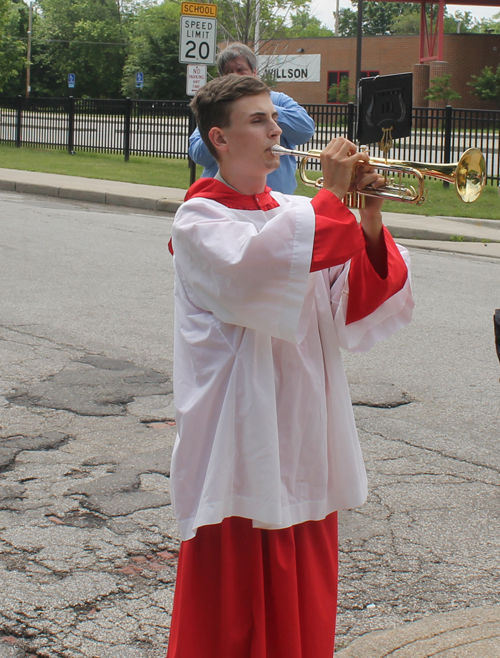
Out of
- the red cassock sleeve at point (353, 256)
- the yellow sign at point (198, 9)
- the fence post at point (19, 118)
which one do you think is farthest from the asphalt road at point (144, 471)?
the fence post at point (19, 118)

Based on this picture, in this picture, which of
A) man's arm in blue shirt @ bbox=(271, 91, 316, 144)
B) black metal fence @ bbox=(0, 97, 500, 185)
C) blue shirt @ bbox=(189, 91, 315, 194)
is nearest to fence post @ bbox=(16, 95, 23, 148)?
black metal fence @ bbox=(0, 97, 500, 185)

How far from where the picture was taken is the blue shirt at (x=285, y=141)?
4.91 meters

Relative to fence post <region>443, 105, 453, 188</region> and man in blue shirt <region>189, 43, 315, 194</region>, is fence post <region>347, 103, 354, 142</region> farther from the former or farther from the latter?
man in blue shirt <region>189, 43, 315, 194</region>

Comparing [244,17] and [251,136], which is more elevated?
[244,17]

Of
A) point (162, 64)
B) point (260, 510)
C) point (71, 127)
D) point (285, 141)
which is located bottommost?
point (260, 510)

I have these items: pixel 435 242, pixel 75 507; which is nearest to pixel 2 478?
pixel 75 507

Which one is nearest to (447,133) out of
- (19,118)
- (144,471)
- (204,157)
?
(19,118)

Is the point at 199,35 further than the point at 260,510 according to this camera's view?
Yes

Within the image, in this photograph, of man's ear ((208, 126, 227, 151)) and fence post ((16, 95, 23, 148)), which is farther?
fence post ((16, 95, 23, 148))

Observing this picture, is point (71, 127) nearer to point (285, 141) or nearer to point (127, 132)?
point (127, 132)

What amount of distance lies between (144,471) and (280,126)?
7.37ft

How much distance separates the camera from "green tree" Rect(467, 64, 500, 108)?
37.2 m

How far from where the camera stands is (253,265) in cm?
194

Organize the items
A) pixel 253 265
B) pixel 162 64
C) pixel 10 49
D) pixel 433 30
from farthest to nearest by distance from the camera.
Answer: pixel 162 64 → pixel 10 49 → pixel 433 30 → pixel 253 265
